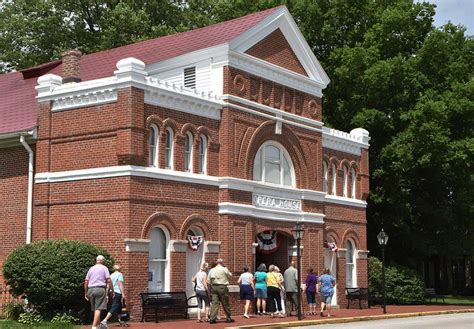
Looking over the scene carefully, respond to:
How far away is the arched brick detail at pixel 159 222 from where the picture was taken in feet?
75.0

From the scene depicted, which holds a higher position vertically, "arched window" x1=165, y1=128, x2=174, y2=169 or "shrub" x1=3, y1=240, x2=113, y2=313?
"arched window" x1=165, y1=128, x2=174, y2=169

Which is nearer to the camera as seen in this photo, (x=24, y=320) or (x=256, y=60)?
(x=24, y=320)

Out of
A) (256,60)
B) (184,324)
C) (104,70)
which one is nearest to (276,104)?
(256,60)

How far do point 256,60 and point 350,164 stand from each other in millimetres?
8614

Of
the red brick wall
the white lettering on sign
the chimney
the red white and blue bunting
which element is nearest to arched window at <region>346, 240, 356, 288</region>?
the white lettering on sign

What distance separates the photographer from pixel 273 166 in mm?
28922

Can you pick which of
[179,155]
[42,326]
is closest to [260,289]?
[179,155]

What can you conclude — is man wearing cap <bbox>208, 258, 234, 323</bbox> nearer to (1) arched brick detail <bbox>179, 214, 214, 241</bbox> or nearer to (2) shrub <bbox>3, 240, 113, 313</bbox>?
(1) arched brick detail <bbox>179, 214, 214, 241</bbox>

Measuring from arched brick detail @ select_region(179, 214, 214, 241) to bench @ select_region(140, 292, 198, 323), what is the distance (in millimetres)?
1900

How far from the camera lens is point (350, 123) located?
40094 mm

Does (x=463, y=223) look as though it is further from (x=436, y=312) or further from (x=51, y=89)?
(x=51, y=89)

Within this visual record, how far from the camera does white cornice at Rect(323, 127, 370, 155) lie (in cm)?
3241

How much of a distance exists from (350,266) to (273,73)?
32.7 ft

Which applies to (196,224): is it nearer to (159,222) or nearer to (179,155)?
(159,222)
